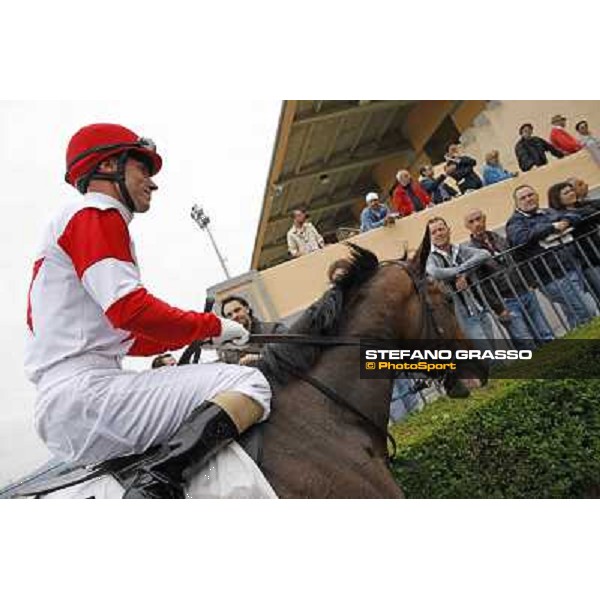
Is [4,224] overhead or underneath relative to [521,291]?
overhead

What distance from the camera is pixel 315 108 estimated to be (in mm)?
2885

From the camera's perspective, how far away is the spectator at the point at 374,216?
2.76 metres

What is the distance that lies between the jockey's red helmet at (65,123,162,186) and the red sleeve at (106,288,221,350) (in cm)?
54

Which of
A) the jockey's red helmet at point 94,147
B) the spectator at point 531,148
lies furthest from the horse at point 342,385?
the jockey's red helmet at point 94,147

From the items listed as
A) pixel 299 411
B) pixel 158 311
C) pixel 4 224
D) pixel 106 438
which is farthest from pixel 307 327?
pixel 4 224

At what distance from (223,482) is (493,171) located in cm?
182

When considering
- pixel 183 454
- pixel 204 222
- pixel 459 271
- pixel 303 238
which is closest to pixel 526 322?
pixel 459 271

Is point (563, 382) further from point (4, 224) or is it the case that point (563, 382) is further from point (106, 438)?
point (4, 224)

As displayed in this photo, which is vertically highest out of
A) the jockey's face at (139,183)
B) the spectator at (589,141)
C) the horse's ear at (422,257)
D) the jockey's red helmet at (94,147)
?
the jockey's red helmet at (94,147)

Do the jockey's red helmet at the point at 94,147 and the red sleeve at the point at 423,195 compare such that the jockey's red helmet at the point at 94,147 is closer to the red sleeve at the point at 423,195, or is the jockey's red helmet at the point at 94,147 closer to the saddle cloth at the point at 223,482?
the saddle cloth at the point at 223,482

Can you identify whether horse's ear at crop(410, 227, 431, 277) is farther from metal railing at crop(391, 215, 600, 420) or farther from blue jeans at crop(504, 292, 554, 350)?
blue jeans at crop(504, 292, 554, 350)

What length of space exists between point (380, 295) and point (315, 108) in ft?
3.03

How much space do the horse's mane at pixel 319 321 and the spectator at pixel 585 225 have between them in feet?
2.88

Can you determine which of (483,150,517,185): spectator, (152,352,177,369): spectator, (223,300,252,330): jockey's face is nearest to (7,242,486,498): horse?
(223,300,252,330): jockey's face
